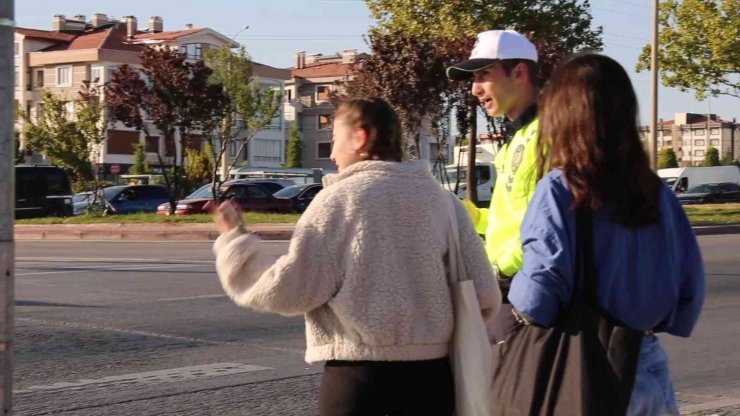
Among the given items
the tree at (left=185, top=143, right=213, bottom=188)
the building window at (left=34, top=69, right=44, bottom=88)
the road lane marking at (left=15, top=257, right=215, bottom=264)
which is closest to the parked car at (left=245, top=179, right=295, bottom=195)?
the tree at (left=185, top=143, right=213, bottom=188)

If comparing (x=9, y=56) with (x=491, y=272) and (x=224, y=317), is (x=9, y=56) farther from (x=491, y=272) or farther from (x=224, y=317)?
(x=224, y=317)

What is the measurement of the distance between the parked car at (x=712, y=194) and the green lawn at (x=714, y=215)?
9.78 m

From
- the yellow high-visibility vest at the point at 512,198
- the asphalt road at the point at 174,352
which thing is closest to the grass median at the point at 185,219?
the asphalt road at the point at 174,352

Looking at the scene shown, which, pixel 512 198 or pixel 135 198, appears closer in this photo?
pixel 512 198

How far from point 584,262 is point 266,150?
3645 inches

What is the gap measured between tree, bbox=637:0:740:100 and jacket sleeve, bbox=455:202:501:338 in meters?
34.1

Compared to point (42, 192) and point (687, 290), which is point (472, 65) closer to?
point (687, 290)

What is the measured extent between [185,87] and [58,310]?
70.8 ft

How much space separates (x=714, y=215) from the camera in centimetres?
3362

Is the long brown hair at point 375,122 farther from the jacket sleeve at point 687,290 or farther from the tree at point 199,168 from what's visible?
the tree at point 199,168

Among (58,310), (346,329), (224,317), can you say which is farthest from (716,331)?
(346,329)

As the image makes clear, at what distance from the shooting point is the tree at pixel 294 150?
288 ft

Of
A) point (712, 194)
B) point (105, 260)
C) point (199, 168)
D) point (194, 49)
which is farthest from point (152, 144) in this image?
point (194, 49)

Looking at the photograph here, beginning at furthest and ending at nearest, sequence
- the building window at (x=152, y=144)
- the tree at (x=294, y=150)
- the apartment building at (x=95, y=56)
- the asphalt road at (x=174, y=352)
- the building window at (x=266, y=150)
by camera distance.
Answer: the building window at (x=266, y=150)
the tree at (x=294, y=150)
the apartment building at (x=95, y=56)
the building window at (x=152, y=144)
the asphalt road at (x=174, y=352)
